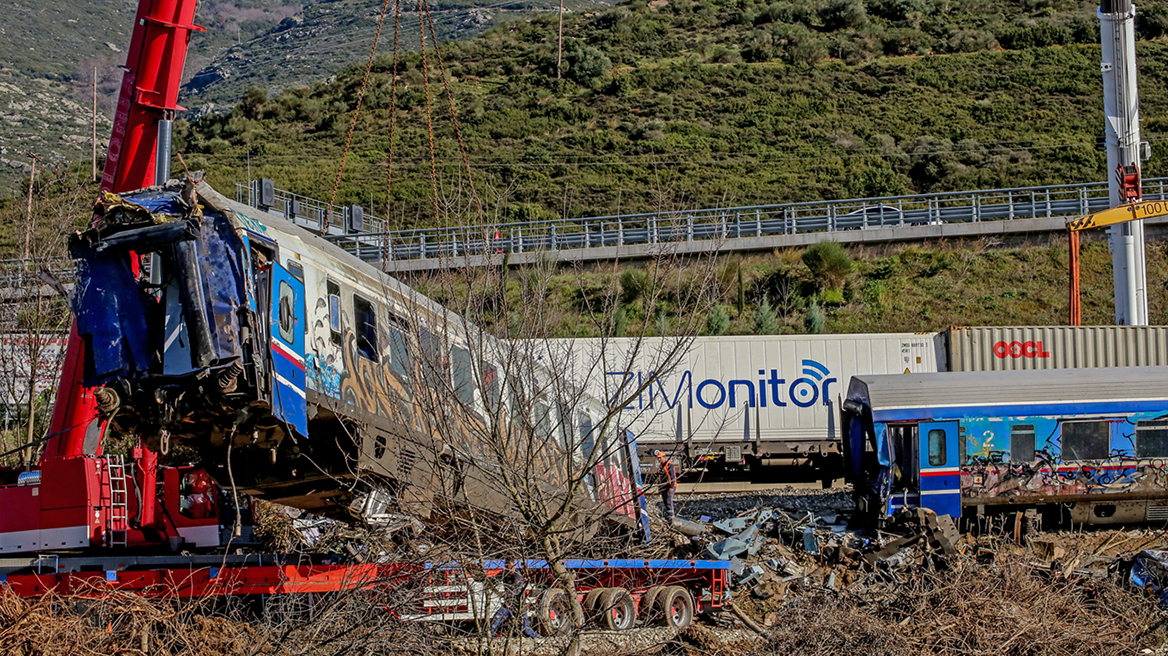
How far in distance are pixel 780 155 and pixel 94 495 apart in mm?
52656

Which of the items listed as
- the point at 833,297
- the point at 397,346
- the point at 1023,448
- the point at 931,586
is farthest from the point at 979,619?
the point at 833,297

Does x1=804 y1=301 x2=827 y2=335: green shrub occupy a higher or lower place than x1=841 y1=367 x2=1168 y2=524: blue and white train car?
higher

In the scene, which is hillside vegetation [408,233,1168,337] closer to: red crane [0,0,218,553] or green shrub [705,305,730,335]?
green shrub [705,305,730,335]

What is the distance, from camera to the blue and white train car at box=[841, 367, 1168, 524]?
1827 cm

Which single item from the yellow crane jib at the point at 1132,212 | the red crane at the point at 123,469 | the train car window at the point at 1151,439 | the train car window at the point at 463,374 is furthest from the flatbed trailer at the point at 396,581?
the yellow crane jib at the point at 1132,212

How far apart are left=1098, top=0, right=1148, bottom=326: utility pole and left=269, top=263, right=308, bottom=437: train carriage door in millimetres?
23104

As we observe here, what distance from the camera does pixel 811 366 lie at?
24250mm

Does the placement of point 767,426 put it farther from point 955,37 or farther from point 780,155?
point 955,37

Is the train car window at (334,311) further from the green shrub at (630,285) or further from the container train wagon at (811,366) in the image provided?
the green shrub at (630,285)

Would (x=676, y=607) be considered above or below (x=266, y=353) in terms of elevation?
below

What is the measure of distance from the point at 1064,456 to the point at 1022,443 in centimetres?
70

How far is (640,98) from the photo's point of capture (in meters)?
69.3

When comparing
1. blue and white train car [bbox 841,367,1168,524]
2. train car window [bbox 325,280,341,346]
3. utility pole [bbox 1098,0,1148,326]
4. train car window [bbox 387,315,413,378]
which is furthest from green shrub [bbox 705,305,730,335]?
train car window [bbox 325,280,341,346]

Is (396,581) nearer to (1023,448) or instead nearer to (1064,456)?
(1023,448)
